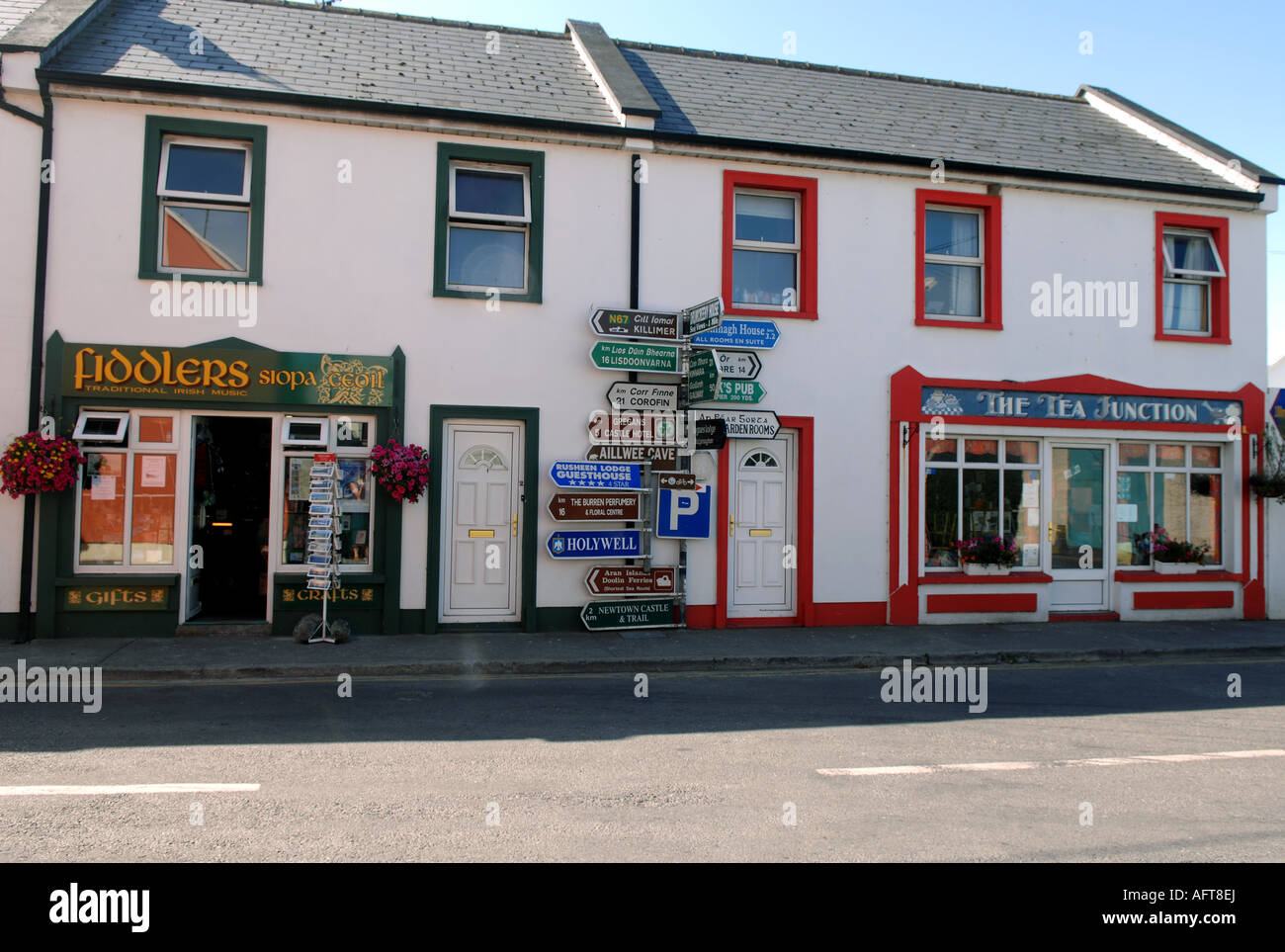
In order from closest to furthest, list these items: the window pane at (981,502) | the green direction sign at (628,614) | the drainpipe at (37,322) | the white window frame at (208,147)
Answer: the drainpipe at (37,322), the white window frame at (208,147), the green direction sign at (628,614), the window pane at (981,502)

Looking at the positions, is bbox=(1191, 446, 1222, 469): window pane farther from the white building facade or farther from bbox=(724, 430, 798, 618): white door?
bbox=(724, 430, 798, 618): white door

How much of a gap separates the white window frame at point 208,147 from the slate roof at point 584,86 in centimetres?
61

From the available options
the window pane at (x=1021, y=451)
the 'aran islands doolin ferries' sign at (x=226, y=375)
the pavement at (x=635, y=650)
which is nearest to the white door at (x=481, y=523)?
the pavement at (x=635, y=650)

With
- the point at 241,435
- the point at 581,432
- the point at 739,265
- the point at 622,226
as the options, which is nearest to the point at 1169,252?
the point at 739,265

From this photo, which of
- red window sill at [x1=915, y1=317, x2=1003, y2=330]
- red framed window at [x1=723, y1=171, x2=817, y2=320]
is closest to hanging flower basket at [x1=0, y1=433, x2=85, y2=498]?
red framed window at [x1=723, y1=171, x2=817, y2=320]

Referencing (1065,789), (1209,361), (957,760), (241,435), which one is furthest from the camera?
(1209,361)

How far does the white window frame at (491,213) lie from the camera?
446 inches

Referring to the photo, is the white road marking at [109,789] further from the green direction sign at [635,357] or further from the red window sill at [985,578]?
the red window sill at [985,578]

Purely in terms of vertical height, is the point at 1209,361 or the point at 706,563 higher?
the point at 1209,361

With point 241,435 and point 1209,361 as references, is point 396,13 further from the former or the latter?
point 1209,361

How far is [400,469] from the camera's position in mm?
10547

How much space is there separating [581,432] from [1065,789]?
7108 mm

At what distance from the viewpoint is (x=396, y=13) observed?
45.5 feet

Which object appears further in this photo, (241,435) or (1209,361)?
(1209,361)
